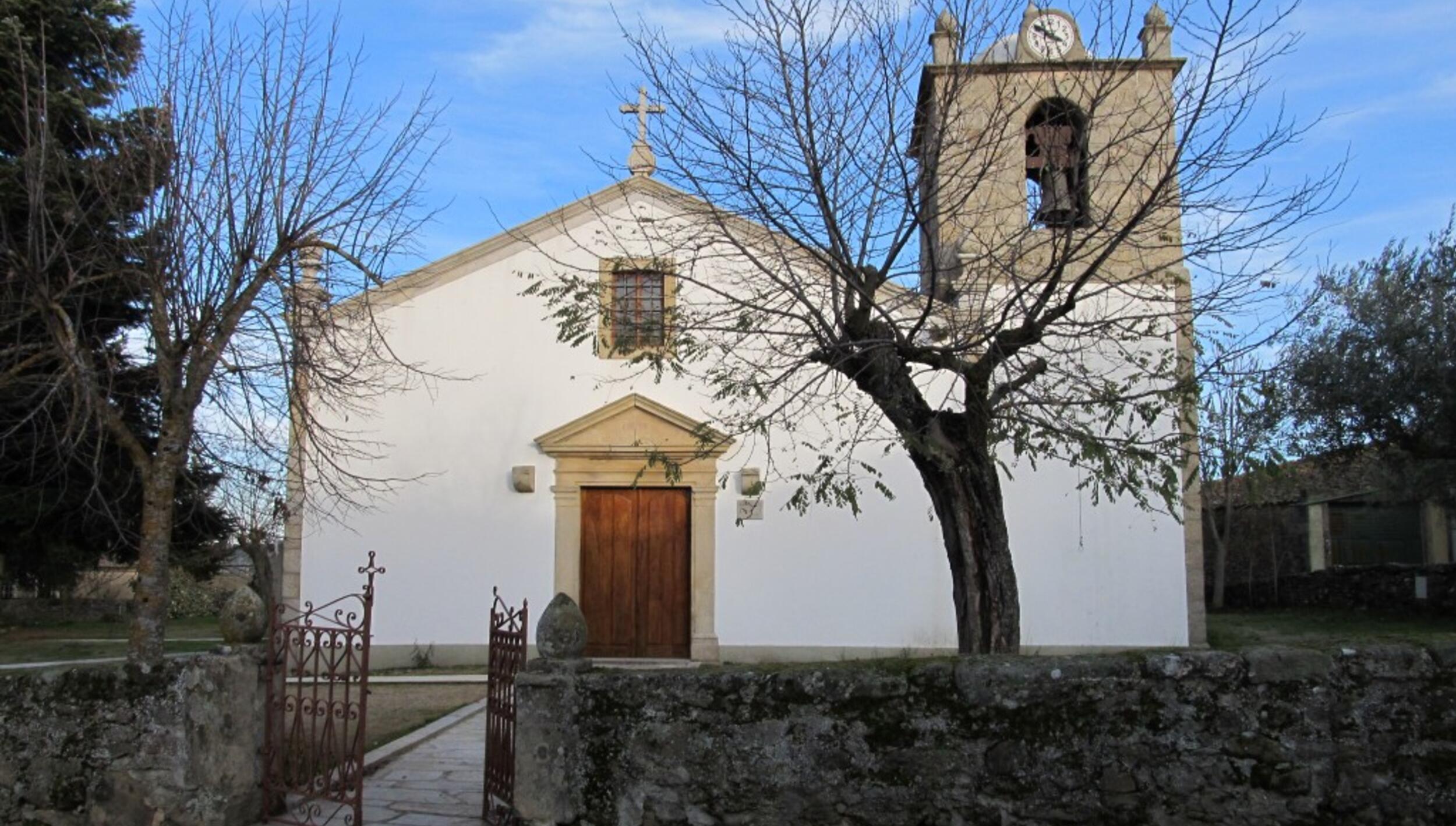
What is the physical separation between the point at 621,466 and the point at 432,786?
246 inches

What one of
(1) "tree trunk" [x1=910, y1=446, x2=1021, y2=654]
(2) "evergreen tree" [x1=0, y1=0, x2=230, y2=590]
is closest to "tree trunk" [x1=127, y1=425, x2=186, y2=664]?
(2) "evergreen tree" [x1=0, y1=0, x2=230, y2=590]

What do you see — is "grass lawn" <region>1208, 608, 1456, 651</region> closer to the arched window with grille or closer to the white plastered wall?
the white plastered wall

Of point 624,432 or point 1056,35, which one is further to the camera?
point 624,432

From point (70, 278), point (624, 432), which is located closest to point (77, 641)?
point (624, 432)

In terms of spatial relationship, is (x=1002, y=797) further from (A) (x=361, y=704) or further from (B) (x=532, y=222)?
(B) (x=532, y=222)

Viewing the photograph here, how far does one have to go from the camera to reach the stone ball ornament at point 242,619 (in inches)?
229

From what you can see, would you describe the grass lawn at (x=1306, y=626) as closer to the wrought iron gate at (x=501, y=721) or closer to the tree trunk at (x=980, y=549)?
the tree trunk at (x=980, y=549)

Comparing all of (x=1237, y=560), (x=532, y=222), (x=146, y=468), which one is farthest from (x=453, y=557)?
(x=1237, y=560)

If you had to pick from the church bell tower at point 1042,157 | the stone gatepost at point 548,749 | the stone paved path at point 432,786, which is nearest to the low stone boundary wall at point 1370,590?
the church bell tower at point 1042,157

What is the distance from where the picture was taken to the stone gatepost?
15.4 ft

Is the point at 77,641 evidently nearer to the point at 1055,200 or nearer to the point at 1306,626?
the point at 1055,200

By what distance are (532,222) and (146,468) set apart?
6414mm

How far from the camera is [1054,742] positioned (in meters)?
4.28

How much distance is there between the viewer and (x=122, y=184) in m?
7.82
